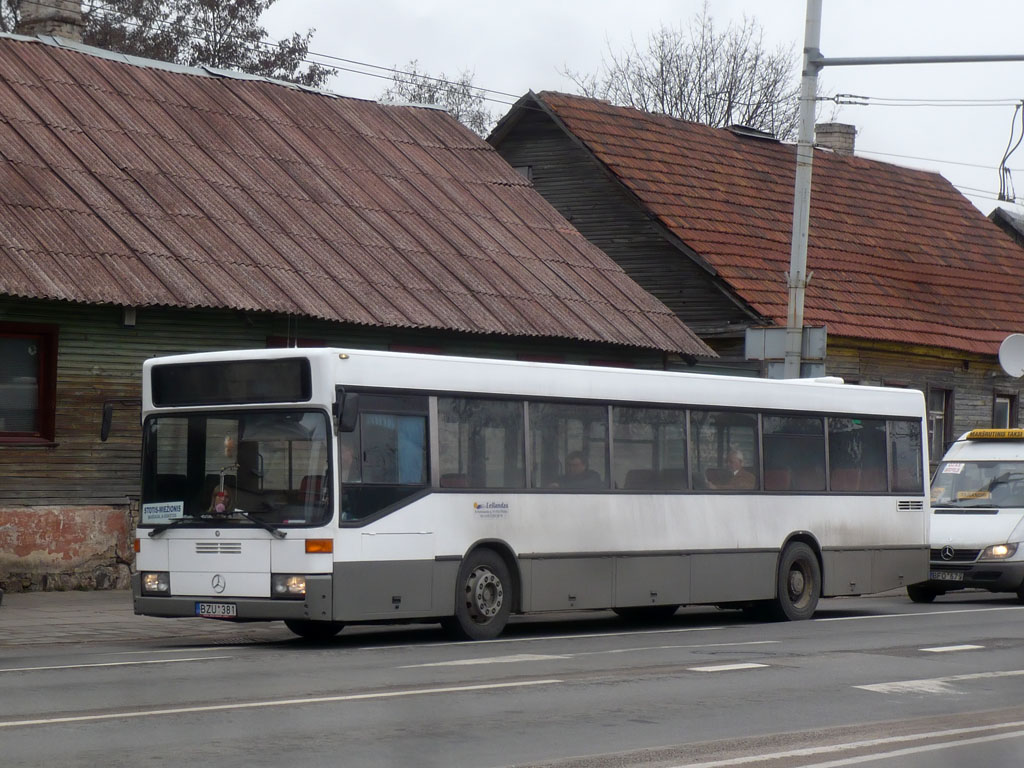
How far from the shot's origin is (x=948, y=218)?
40781 mm

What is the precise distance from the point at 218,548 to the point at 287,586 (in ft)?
2.49

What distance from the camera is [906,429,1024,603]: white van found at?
68.6 feet

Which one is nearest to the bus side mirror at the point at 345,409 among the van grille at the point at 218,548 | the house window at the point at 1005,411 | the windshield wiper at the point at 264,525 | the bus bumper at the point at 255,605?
the windshield wiper at the point at 264,525

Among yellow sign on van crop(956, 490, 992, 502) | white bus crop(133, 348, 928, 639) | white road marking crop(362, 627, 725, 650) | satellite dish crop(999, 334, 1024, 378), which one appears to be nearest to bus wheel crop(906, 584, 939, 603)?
yellow sign on van crop(956, 490, 992, 502)

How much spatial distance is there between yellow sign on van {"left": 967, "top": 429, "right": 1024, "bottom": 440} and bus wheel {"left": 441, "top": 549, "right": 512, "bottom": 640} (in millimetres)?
9984

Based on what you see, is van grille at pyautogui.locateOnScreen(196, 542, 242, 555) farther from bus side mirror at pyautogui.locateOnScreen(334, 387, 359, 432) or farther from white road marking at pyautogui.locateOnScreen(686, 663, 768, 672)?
white road marking at pyautogui.locateOnScreen(686, 663, 768, 672)

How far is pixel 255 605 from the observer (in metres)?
13.8

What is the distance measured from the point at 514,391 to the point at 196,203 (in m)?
8.71

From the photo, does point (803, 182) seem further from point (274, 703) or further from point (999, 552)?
point (274, 703)

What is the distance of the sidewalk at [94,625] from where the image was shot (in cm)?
1544

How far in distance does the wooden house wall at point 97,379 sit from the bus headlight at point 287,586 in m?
6.83

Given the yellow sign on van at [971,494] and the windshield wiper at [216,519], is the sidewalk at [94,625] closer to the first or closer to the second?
the windshield wiper at [216,519]

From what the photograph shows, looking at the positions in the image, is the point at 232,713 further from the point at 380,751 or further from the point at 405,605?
the point at 405,605

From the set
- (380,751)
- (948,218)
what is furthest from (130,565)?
(948,218)
